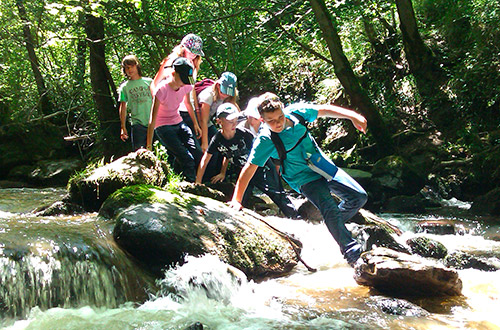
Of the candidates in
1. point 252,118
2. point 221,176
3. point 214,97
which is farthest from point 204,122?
Result: point 252,118

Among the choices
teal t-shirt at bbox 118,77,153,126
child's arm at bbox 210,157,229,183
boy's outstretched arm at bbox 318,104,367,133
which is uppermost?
teal t-shirt at bbox 118,77,153,126

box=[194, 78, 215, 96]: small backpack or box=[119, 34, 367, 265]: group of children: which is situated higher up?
box=[194, 78, 215, 96]: small backpack

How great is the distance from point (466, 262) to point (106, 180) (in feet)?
15.0

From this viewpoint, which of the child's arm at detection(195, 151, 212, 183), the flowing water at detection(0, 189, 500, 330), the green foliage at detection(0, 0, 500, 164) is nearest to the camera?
the flowing water at detection(0, 189, 500, 330)

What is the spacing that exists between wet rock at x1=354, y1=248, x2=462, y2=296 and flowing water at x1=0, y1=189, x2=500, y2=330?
0.12 m

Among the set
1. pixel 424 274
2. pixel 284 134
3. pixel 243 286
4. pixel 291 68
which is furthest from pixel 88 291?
pixel 291 68

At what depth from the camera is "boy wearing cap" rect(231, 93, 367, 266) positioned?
4.98 m

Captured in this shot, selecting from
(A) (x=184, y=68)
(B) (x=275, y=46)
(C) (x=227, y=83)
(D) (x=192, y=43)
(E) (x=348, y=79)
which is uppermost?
(B) (x=275, y=46)

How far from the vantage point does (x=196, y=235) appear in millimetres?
5160

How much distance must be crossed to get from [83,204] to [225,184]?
104 inches

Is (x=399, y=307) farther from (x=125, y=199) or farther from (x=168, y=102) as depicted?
(x=168, y=102)

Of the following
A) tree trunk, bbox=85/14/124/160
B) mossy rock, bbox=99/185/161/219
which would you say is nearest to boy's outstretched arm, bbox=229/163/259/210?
mossy rock, bbox=99/185/161/219

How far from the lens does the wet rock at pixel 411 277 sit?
15.5 feet

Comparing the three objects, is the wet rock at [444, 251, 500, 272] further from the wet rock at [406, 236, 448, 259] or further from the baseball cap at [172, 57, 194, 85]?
the baseball cap at [172, 57, 194, 85]
